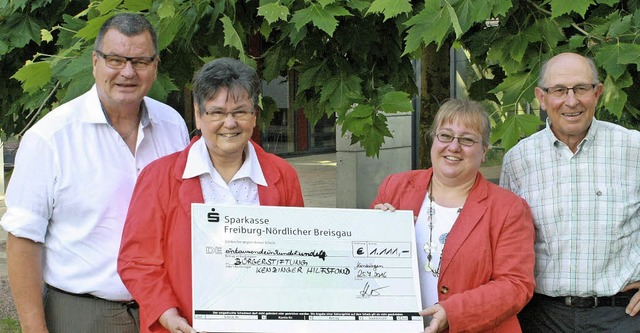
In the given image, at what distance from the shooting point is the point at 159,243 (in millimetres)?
2932

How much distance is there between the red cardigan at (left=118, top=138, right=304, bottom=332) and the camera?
114 inches

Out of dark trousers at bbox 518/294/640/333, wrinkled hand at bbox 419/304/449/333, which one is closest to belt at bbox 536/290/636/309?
dark trousers at bbox 518/294/640/333

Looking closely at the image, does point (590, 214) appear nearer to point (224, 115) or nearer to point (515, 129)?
point (515, 129)

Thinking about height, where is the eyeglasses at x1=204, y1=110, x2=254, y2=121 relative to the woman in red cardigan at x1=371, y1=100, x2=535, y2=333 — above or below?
above

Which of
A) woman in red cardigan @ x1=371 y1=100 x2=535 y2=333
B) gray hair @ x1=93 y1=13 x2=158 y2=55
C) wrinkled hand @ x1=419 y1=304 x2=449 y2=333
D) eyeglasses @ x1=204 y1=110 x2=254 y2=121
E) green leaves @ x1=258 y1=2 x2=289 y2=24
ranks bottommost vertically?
wrinkled hand @ x1=419 y1=304 x2=449 y2=333

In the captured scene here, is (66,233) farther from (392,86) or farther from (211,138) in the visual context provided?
(392,86)

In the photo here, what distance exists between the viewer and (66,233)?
3.08m

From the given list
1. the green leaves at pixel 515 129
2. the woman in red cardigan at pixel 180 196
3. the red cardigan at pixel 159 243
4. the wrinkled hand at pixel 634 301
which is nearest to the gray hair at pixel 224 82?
the woman in red cardigan at pixel 180 196

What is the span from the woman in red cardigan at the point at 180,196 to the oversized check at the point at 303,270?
7 centimetres

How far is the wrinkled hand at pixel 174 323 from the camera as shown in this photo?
9.34 feet

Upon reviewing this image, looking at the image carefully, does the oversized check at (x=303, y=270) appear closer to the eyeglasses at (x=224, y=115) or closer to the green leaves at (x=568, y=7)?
the eyeglasses at (x=224, y=115)

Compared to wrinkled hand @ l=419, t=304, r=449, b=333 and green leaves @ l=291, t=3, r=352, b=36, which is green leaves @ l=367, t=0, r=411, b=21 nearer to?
green leaves @ l=291, t=3, r=352, b=36

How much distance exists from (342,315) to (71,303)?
933mm

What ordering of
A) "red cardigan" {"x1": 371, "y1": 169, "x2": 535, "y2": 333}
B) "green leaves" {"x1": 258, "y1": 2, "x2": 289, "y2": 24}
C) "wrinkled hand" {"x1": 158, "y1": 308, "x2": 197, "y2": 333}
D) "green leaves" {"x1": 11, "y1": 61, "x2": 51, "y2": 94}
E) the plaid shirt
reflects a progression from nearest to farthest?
"wrinkled hand" {"x1": 158, "y1": 308, "x2": 197, "y2": 333}, "red cardigan" {"x1": 371, "y1": 169, "x2": 535, "y2": 333}, the plaid shirt, "green leaves" {"x1": 258, "y1": 2, "x2": 289, "y2": 24}, "green leaves" {"x1": 11, "y1": 61, "x2": 51, "y2": 94}
